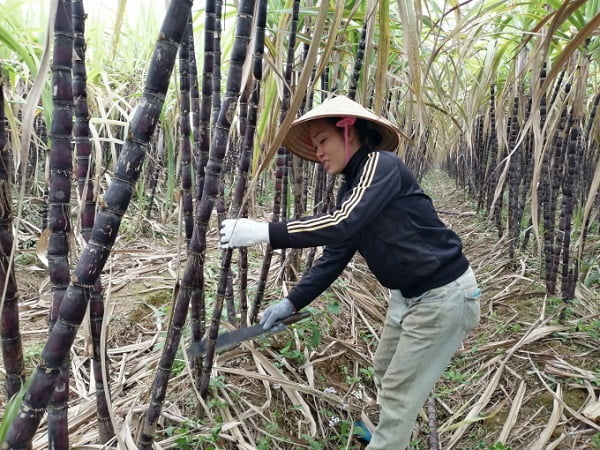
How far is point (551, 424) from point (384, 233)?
3.09 feet

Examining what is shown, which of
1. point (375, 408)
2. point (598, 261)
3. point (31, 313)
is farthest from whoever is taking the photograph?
point (598, 261)

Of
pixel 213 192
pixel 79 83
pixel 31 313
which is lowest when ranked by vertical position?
pixel 31 313

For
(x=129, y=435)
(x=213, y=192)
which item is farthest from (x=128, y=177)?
(x=129, y=435)

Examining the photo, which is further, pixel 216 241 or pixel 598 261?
pixel 216 241

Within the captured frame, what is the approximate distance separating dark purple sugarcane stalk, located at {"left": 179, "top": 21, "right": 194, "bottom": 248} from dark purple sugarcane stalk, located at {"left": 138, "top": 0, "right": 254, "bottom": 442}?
0.10 metres

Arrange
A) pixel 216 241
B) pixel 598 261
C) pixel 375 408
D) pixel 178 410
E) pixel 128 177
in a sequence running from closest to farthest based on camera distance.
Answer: pixel 128 177, pixel 178 410, pixel 375 408, pixel 598 261, pixel 216 241

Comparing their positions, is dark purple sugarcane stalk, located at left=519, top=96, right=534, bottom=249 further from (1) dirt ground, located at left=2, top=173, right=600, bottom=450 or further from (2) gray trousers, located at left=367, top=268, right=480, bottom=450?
(2) gray trousers, located at left=367, top=268, right=480, bottom=450

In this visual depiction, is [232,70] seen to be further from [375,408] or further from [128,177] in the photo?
[375,408]

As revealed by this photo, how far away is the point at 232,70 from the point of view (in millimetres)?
927

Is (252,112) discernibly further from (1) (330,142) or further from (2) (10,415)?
(2) (10,415)

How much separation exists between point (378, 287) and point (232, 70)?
2.24 metres

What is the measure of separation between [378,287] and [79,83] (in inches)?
91.7

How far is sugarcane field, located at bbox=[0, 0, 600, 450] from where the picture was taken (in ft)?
2.43

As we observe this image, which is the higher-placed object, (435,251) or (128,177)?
(128,177)
